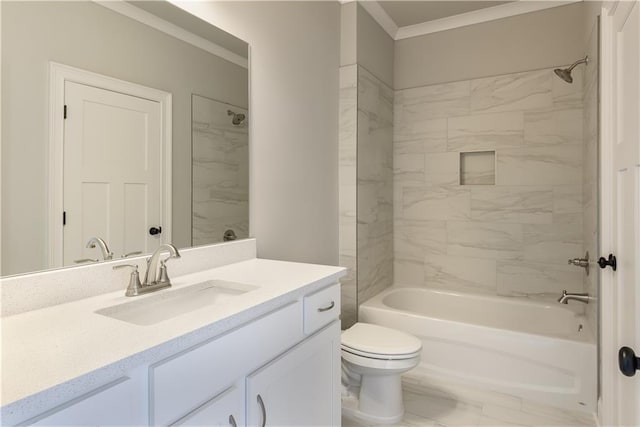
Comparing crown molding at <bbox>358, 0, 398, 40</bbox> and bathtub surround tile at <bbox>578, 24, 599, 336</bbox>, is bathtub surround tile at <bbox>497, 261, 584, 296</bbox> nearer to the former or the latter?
bathtub surround tile at <bbox>578, 24, 599, 336</bbox>

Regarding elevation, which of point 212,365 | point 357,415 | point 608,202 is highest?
point 608,202

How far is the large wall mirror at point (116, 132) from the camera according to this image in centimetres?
107

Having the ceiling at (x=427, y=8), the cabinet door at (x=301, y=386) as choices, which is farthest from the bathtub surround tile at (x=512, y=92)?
the cabinet door at (x=301, y=386)

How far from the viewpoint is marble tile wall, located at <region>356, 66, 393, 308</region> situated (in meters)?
2.75

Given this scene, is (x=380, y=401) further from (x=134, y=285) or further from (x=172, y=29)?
(x=172, y=29)

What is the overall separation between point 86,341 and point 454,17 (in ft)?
10.8

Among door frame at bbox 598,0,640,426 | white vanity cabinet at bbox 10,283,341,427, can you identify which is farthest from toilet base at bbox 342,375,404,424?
door frame at bbox 598,0,640,426

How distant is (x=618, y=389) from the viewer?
1301 mm

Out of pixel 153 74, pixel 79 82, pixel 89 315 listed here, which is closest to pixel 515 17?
pixel 153 74

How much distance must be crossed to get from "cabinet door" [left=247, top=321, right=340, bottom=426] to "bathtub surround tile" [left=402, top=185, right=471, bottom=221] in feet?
6.32

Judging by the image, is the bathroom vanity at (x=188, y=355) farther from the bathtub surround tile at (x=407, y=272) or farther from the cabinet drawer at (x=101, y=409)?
the bathtub surround tile at (x=407, y=272)

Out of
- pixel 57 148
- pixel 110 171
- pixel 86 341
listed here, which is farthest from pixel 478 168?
pixel 86 341

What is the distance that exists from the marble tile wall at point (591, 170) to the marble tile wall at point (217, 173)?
5.83 ft

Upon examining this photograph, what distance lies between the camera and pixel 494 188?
2.97 m
